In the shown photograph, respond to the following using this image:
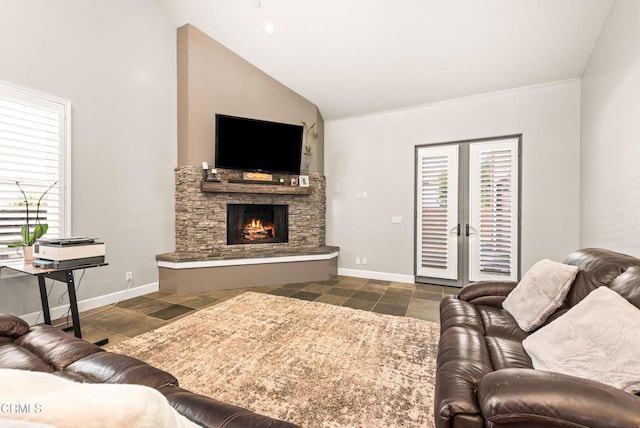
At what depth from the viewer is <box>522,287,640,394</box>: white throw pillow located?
106 centimetres

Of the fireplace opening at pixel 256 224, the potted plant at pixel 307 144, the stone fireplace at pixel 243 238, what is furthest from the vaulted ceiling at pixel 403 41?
the fireplace opening at pixel 256 224

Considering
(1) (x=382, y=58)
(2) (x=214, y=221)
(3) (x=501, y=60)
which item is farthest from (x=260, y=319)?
(3) (x=501, y=60)

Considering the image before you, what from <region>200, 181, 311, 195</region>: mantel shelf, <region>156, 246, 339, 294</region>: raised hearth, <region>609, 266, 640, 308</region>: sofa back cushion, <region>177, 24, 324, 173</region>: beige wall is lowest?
<region>156, 246, 339, 294</region>: raised hearth

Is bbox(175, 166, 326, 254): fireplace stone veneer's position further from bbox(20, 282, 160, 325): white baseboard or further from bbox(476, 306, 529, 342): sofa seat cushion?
bbox(476, 306, 529, 342): sofa seat cushion

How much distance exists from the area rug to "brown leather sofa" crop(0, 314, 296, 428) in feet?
2.48

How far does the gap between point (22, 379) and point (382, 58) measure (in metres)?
4.27

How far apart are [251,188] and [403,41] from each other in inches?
112

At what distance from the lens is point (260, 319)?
293 centimetres

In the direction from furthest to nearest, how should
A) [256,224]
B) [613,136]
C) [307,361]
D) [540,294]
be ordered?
[256,224] < [613,136] < [307,361] < [540,294]

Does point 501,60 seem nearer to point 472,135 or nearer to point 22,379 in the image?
point 472,135

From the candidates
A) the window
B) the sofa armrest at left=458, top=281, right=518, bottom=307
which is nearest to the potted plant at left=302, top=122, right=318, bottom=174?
the window

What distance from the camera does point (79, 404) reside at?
1.22 feet

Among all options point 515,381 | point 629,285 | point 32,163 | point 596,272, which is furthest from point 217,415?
point 32,163

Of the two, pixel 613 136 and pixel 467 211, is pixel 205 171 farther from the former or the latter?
pixel 613 136
